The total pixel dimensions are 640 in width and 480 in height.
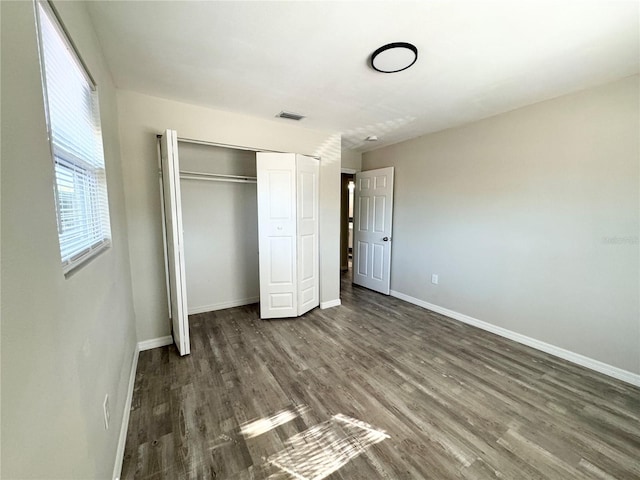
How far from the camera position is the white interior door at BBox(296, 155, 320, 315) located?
3312 mm

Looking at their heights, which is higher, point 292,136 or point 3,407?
point 292,136

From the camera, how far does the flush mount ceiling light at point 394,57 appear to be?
1.71 meters

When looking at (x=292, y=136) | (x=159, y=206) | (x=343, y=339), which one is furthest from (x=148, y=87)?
(x=343, y=339)

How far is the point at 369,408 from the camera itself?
1882 millimetres

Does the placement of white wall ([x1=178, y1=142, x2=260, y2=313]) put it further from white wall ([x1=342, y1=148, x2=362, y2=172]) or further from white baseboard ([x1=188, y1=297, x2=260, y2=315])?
white wall ([x1=342, y1=148, x2=362, y2=172])

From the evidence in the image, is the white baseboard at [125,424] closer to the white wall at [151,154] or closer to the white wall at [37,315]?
the white wall at [37,315]


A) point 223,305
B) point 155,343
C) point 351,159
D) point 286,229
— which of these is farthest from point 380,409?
point 351,159

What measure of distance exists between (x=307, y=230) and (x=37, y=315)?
9.36ft

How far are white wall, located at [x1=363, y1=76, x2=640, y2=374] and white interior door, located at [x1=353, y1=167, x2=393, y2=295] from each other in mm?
575

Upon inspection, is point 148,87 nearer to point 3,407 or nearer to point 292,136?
point 292,136

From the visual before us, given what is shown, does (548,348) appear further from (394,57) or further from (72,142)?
(72,142)

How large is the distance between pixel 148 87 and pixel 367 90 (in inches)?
76.7

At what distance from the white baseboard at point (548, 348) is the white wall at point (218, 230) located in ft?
9.06

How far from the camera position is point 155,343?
8.78 feet
